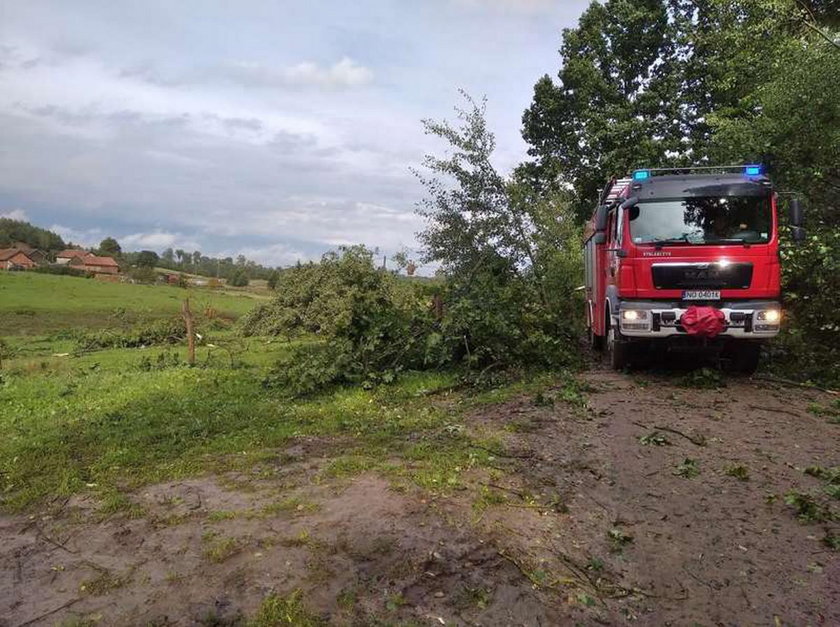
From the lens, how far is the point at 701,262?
8820 mm

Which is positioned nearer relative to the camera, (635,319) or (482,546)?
(482,546)

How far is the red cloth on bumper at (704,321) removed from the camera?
28.4 ft

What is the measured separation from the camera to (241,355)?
18.2m

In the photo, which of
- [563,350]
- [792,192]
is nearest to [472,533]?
[563,350]

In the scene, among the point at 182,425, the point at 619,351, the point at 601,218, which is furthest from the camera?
the point at 601,218

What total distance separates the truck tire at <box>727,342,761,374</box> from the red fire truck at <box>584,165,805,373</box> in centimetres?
2

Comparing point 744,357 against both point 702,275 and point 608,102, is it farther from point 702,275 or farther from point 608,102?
point 608,102

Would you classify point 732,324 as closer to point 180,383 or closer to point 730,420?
point 730,420

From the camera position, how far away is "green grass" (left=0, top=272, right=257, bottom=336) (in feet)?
122

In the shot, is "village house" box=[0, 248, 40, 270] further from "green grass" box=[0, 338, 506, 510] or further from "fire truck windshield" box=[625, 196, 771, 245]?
"fire truck windshield" box=[625, 196, 771, 245]

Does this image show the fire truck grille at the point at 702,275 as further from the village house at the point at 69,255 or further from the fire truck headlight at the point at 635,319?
the village house at the point at 69,255

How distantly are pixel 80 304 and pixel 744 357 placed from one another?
47.3 metres

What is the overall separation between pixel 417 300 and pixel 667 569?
9.79 m

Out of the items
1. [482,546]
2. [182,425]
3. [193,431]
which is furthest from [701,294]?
[182,425]
